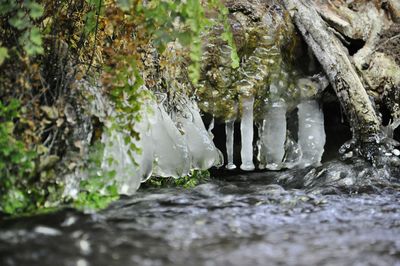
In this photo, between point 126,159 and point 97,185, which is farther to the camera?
point 126,159

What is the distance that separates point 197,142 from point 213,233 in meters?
1.90

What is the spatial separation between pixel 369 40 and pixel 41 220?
432 cm

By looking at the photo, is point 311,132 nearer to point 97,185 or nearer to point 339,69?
point 339,69

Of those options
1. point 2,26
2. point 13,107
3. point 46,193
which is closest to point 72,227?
point 46,193

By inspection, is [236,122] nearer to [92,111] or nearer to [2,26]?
[92,111]

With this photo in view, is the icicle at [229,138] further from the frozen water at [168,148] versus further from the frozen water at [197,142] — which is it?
the frozen water at [168,148]

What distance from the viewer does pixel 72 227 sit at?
8.04ft

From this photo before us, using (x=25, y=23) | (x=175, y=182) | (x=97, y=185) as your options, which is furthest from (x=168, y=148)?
(x=25, y=23)

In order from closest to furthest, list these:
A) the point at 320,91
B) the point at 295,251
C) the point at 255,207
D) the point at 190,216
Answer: the point at 295,251 < the point at 190,216 < the point at 255,207 < the point at 320,91

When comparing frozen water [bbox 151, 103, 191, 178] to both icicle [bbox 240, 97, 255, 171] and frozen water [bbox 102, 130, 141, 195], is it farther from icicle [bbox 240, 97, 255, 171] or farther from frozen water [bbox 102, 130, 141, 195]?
icicle [bbox 240, 97, 255, 171]

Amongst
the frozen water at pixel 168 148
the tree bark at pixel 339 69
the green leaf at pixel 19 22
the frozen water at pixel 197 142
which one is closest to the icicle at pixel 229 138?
the frozen water at pixel 197 142

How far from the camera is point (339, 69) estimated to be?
4797mm

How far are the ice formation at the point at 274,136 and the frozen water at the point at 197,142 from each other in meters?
0.80

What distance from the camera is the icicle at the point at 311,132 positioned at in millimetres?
5148
